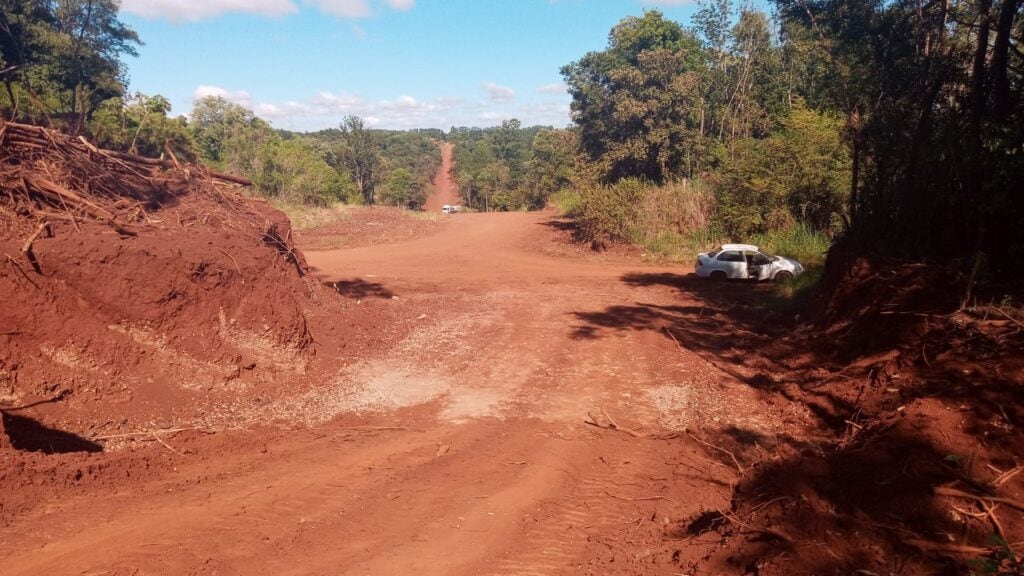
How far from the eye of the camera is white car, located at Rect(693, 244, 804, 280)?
18.9 metres

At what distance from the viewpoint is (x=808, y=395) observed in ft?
30.1

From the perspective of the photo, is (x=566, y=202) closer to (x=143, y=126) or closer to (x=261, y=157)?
(x=261, y=157)

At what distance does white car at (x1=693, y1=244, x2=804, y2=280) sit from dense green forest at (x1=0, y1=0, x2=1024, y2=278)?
3805mm

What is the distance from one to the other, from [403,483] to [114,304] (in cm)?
468

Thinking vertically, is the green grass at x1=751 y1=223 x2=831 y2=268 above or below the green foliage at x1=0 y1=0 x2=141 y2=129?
below

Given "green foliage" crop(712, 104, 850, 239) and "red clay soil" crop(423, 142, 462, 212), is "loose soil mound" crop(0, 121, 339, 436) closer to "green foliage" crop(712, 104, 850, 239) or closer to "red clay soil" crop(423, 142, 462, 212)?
"green foliage" crop(712, 104, 850, 239)

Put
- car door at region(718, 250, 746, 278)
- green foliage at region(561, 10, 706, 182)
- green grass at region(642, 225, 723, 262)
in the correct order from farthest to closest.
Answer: green foliage at region(561, 10, 706, 182)
green grass at region(642, 225, 723, 262)
car door at region(718, 250, 746, 278)

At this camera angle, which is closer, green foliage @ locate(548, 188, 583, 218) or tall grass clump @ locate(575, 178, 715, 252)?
tall grass clump @ locate(575, 178, 715, 252)

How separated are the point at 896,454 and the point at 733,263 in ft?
44.7

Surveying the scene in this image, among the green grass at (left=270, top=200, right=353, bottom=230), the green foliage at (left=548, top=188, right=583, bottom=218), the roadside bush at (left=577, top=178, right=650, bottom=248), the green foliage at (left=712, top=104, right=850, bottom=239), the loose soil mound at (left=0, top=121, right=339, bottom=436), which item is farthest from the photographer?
the green foliage at (left=548, top=188, right=583, bottom=218)

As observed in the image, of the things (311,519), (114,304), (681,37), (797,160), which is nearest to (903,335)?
(311,519)

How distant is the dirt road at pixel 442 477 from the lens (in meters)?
5.04

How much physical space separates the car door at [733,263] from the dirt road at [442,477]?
7.23 meters

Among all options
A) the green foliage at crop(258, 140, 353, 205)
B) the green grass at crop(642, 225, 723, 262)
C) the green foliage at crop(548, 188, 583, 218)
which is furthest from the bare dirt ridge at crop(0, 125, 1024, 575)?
the green foliage at crop(548, 188, 583, 218)
